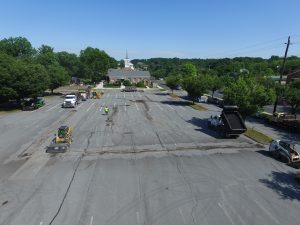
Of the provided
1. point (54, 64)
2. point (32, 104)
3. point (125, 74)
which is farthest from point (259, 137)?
point (125, 74)

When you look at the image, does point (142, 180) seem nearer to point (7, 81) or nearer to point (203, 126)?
point (203, 126)

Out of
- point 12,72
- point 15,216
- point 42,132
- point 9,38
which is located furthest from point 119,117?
point 9,38

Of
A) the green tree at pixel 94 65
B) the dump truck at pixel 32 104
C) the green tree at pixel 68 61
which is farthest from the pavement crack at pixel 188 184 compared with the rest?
the green tree at pixel 68 61

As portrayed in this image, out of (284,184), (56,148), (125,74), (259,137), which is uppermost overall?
(284,184)

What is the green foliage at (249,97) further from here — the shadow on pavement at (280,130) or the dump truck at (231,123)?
the shadow on pavement at (280,130)

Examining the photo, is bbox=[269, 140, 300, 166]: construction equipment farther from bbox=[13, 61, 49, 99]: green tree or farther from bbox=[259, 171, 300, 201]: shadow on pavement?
bbox=[13, 61, 49, 99]: green tree

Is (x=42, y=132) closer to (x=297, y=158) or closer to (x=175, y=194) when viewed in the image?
(x=175, y=194)
